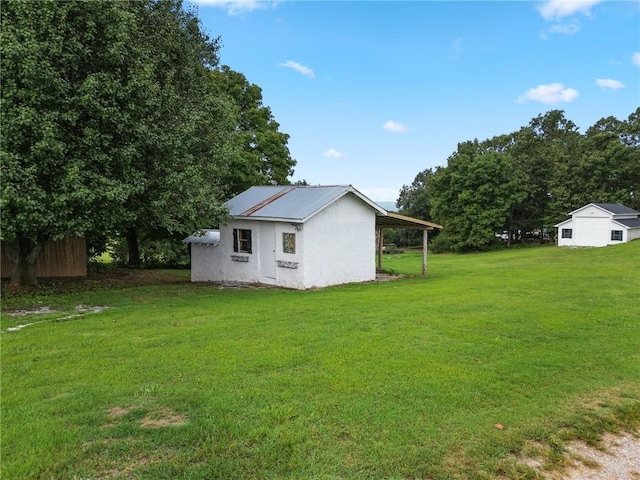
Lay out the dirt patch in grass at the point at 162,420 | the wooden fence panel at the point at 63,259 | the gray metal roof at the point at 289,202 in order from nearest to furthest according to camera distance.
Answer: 1. the dirt patch in grass at the point at 162,420
2. the gray metal roof at the point at 289,202
3. the wooden fence panel at the point at 63,259

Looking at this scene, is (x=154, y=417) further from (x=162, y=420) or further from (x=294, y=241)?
(x=294, y=241)

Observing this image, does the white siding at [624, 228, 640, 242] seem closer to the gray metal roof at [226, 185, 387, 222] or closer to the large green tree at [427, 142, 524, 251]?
the large green tree at [427, 142, 524, 251]

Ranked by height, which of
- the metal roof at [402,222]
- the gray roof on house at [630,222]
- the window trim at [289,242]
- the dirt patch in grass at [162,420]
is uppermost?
the gray roof on house at [630,222]

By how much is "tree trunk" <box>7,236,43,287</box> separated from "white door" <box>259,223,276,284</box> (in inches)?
273

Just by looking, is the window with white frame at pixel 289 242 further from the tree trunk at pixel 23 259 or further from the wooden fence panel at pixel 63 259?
the wooden fence panel at pixel 63 259

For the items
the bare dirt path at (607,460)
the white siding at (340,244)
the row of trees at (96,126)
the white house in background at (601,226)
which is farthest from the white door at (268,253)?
the white house in background at (601,226)

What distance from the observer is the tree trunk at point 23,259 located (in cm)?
1248

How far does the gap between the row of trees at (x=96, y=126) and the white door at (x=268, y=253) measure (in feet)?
6.40

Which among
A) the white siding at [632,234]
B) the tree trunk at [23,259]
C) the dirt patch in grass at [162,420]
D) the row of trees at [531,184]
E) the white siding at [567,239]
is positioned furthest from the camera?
the row of trees at [531,184]

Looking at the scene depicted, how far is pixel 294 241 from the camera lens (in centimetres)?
1498

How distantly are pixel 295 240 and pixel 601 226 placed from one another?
35.5 m

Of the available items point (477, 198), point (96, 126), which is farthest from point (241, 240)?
point (477, 198)

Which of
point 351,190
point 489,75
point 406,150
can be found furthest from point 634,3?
point 406,150

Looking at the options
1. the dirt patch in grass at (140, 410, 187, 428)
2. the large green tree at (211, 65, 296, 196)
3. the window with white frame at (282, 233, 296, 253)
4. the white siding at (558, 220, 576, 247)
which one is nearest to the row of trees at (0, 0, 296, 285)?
the window with white frame at (282, 233, 296, 253)
